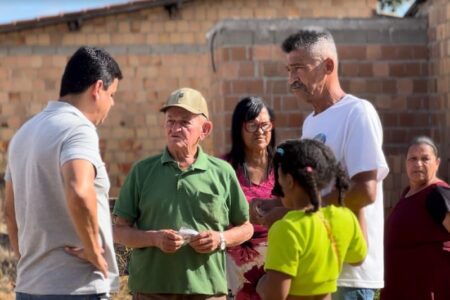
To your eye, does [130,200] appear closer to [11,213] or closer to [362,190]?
[11,213]

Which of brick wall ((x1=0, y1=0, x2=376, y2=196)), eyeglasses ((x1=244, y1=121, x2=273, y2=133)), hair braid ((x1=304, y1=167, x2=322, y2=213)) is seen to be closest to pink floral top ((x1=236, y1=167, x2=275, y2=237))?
eyeglasses ((x1=244, y1=121, x2=273, y2=133))

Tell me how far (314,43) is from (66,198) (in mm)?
1431

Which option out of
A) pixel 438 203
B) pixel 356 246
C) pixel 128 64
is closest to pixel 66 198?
pixel 356 246

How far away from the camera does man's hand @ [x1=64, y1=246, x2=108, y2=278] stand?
14.9ft

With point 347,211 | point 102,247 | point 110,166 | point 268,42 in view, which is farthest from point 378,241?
point 110,166

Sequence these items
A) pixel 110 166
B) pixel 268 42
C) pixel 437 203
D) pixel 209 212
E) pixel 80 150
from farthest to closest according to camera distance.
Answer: pixel 110 166 < pixel 268 42 < pixel 437 203 < pixel 209 212 < pixel 80 150

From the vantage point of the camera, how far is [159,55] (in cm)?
1669

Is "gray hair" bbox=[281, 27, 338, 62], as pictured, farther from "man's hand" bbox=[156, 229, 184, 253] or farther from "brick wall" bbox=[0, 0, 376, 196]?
"brick wall" bbox=[0, 0, 376, 196]

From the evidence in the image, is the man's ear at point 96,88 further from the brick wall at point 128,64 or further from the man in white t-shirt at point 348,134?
the brick wall at point 128,64

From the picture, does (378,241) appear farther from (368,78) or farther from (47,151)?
(368,78)

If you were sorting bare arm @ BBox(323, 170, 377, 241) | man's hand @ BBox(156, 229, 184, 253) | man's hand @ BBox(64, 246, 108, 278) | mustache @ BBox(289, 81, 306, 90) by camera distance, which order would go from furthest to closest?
man's hand @ BBox(156, 229, 184, 253), mustache @ BBox(289, 81, 306, 90), bare arm @ BBox(323, 170, 377, 241), man's hand @ BBox(64, 246, 108, 278)

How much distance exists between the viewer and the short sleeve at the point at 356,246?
15.3ft

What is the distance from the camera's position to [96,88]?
4738mm

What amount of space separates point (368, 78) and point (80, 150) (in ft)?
20.7
